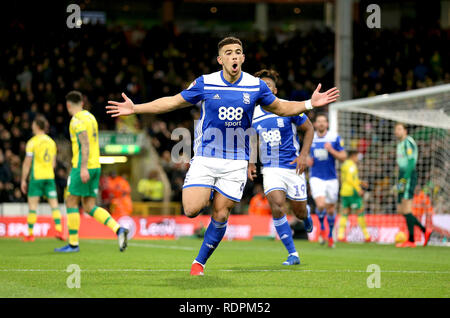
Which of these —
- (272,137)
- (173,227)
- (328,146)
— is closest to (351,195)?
(328,146)

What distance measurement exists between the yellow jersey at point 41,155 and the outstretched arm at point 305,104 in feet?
23.6

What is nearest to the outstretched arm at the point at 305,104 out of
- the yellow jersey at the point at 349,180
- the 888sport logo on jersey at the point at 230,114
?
the 888sport logo on jersey at the point at 230,114

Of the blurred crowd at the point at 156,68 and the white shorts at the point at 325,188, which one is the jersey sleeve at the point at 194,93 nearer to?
the white shorts at the point at 325,188

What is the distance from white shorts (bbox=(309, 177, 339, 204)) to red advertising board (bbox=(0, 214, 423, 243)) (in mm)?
3545

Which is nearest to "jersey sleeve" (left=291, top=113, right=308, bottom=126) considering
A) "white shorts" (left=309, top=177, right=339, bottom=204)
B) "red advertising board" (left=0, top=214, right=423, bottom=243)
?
"white shorts" (left=309, top=177, right=339, bottom=204)

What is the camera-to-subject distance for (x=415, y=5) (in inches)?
1326

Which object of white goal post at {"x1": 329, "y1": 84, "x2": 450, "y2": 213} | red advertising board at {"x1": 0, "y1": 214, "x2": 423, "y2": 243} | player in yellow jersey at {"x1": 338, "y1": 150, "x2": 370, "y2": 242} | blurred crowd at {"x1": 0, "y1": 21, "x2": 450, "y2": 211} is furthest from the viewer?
blurred crowd at {"x1": 0, "y1": 21, "x2": 450, "y2": 211}

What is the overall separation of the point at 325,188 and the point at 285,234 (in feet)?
15.2

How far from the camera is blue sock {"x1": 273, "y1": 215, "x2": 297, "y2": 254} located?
8727mm

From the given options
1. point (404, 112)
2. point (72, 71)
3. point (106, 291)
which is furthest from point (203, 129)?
point (72, 71)

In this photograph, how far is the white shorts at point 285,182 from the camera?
9.36m

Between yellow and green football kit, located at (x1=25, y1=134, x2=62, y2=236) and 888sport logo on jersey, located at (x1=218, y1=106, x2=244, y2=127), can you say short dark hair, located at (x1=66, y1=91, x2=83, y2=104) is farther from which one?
888sport logo on jersey, located at (x1=218, y1=106, x2=244, y2=127)

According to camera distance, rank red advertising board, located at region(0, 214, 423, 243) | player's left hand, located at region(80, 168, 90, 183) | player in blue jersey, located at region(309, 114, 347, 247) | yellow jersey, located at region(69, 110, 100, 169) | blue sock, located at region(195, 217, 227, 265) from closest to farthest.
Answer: blue sock, located at region(195, 217, 227, 265) → player's left hand, located at region(80, 168, 90, 183) → yellow jersey, located at region(69, 110, 100, 169) → player in blue jersey, located at region(309, 114, 347, 247) → red advertising board, located at region(0, 214, 423, 243)

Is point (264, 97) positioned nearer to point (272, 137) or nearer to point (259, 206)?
point (272, 137)
